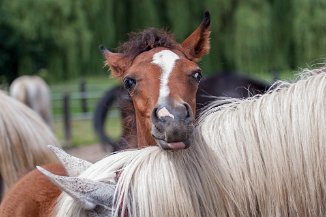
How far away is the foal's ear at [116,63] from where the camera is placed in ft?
12.3

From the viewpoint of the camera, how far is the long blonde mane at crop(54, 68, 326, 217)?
7.20 ft

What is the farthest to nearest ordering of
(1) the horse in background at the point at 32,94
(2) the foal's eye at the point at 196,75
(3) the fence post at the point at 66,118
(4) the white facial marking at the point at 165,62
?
(3) the fence post at the point at 66,118
(1) the horse in background at the point at 32,94
(2) the foal's eye at the point at 196,75
(4) the white facial marking at the point at 165,62

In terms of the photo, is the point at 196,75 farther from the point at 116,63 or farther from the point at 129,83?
the point at 116,63

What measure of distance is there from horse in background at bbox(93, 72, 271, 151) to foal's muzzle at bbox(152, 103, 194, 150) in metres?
1.19

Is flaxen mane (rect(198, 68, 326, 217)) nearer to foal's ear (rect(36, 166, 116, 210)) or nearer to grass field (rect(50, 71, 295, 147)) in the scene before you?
foal's ear (rect(36, 166, 116, 210))

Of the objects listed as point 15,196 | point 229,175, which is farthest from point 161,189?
point 15,196

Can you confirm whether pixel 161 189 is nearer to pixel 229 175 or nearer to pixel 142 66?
pixel 229 175

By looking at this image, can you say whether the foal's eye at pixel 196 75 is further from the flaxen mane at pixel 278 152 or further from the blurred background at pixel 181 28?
the blurred background at pixel 181 28

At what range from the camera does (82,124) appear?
19.8 metres

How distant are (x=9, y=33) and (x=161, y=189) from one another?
16779mm

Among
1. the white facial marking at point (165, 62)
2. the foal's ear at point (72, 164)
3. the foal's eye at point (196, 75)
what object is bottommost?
the foal's ear at point (72, 164)

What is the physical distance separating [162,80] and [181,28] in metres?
13.1

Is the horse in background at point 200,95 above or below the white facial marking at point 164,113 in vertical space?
below

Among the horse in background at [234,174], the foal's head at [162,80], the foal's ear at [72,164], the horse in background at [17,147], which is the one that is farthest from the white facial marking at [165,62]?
the horse in background at [17,147]
